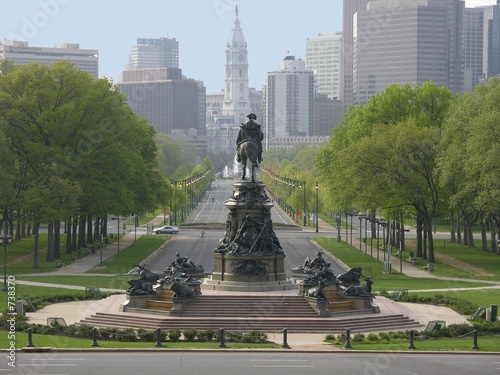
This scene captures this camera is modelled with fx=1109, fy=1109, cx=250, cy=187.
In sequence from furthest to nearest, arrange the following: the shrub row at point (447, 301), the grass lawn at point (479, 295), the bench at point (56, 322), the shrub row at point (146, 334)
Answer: the grass lawn at point (479, 295) < the shrub row at point (447, 301) < the bench at point (56, 322) < the shrub row at point (146, 334)

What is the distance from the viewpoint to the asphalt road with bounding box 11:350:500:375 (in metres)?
40.6

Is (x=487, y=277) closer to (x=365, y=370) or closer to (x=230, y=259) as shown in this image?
(x=230, y=259)

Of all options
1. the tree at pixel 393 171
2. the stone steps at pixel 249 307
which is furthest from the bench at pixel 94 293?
the tree at pixel 393 171

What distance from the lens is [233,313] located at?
2100 inches

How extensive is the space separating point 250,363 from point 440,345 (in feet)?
31.2

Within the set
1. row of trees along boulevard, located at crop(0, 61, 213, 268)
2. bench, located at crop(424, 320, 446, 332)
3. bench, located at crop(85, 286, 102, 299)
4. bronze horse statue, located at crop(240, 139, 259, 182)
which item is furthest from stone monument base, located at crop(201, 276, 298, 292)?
row of trees along boulevard, located at crop(0, 61, 213, 268)

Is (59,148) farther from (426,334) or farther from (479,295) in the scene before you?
(426,334)

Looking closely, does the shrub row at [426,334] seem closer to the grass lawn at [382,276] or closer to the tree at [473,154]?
the grass lawn at [382,276]

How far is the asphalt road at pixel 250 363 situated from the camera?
4056 centimetres

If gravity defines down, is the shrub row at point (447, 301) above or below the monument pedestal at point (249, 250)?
below

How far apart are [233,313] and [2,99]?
131ft

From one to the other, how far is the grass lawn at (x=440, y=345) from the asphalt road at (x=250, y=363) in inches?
49.1

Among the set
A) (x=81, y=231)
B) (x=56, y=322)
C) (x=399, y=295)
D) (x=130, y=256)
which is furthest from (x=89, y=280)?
(x=81, y=231)

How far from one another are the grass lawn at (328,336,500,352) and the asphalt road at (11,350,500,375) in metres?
1.25
